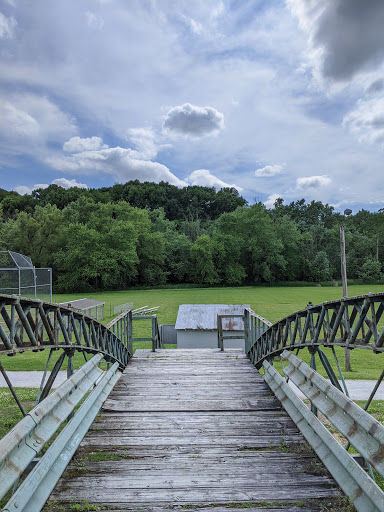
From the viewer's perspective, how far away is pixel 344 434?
9.67 feet

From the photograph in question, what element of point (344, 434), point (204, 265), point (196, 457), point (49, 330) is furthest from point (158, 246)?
point (344, 434)

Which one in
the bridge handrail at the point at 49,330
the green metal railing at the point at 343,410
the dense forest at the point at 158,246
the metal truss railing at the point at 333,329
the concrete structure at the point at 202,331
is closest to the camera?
the green metal railing at the point at 343,410

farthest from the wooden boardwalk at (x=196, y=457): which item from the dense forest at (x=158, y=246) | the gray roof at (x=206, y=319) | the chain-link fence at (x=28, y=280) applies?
the dense forest at (x=158, y=246)

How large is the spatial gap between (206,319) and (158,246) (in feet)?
145

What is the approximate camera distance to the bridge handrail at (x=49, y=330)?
3.30 meters

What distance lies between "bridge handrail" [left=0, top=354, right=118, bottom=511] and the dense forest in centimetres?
4877

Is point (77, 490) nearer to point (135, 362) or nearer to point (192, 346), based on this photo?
point (135, 362)

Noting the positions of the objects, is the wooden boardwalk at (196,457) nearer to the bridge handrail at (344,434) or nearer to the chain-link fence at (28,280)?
the bridge handrail at (344,434)

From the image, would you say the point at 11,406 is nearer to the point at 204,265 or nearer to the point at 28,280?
the point at 28,280

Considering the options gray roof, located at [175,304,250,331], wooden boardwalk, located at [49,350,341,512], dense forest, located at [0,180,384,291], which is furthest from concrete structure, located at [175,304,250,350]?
dense forest, located at [0,180,384,291]

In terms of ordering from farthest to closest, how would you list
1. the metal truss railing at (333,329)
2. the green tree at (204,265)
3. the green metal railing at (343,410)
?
the green tree at (204,265), the metal truss railing at (333,329), the green metal railing at (343,410)

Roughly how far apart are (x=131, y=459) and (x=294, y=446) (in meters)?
1.67

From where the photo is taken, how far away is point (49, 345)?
4121mm

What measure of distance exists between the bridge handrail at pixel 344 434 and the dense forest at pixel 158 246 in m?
49.5
